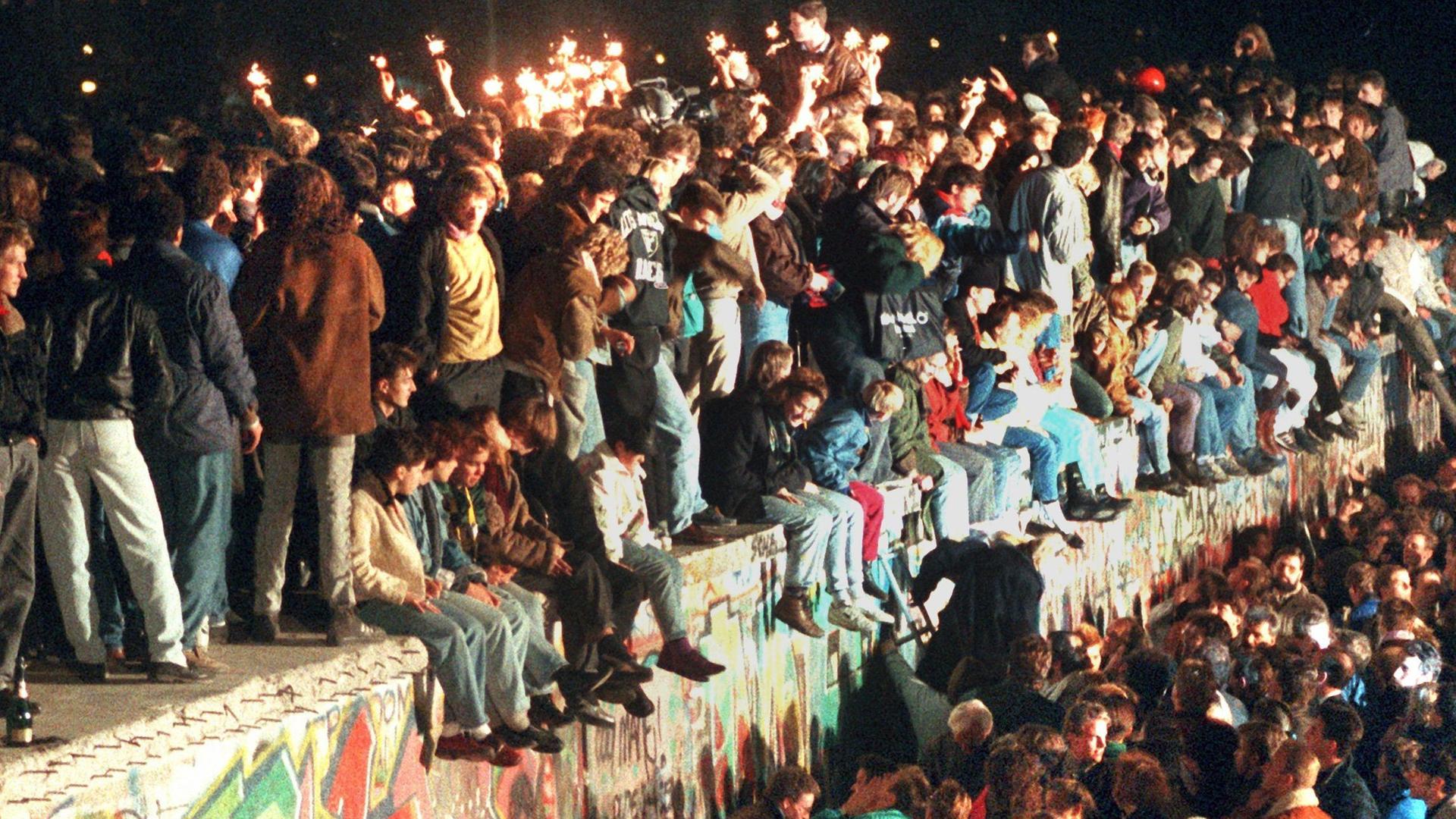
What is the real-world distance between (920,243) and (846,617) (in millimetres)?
2186

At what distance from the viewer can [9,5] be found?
1822cm

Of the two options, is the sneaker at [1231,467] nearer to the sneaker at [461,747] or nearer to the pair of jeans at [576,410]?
the pair of jeans at [576,410]

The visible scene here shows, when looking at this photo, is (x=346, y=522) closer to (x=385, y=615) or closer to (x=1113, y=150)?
(x=385, y=615)

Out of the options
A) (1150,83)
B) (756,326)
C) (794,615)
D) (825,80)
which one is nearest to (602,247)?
(756,326)

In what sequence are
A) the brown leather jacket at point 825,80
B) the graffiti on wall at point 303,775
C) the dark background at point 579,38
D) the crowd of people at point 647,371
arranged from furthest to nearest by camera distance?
the dark background at point 579,38 → the brown leather jacket at point 825,80 → the crowd of people at point 647,371 → the graffiti on wall at point 303,775

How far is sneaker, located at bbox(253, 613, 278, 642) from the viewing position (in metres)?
9.54

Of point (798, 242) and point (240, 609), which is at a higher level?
point (798, 242)

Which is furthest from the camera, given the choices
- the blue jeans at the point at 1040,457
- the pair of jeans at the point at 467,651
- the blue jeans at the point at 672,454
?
the blue jeans at the point at 1040,457

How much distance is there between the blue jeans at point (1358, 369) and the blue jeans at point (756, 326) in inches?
367

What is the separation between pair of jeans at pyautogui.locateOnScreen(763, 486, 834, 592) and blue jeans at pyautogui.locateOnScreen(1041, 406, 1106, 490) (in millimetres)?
3190

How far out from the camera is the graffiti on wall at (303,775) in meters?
8.18

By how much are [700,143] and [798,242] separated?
0.78 meters

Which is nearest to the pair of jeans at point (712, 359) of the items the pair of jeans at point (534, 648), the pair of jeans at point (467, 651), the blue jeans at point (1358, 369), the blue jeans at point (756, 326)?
the blue jeans at point (756, 326)

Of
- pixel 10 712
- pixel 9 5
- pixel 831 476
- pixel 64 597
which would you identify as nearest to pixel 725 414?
pixel 831 476
